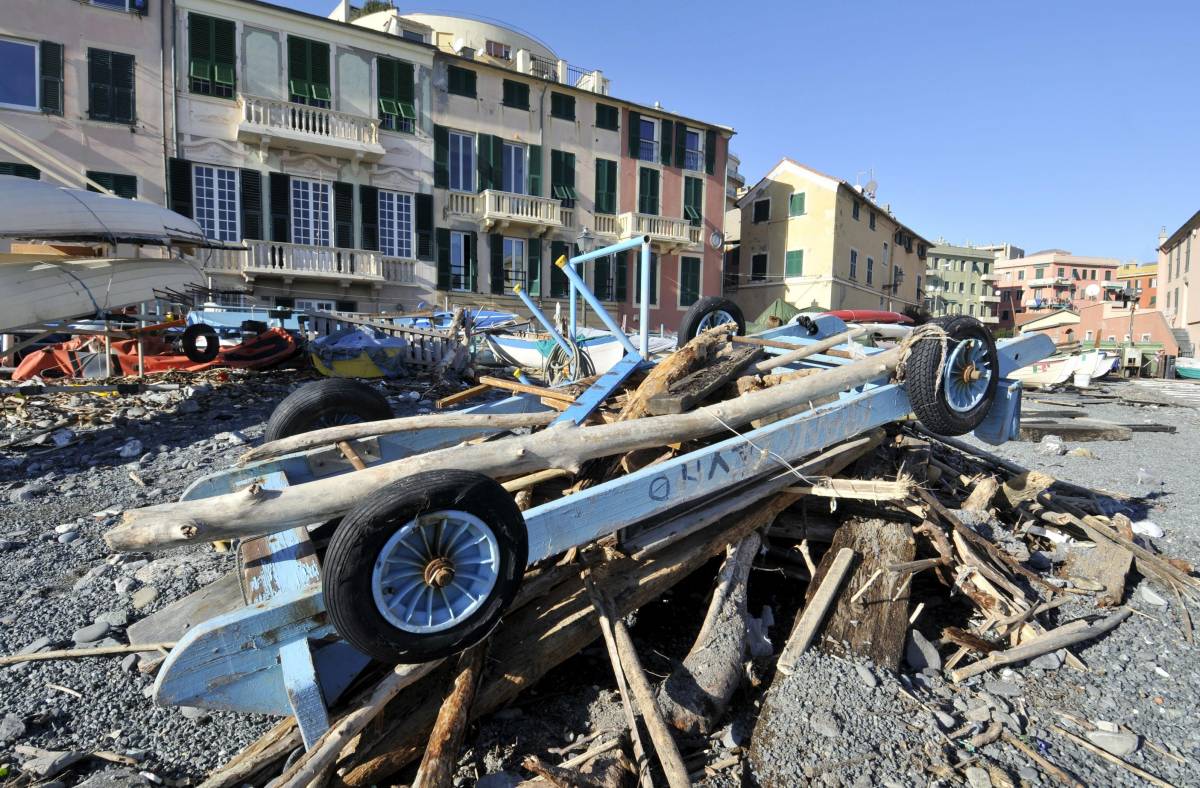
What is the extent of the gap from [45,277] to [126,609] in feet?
27.2

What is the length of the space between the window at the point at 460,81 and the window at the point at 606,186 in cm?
581

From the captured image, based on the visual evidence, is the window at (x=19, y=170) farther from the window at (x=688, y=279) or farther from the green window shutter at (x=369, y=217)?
the window at (x=688, y=279)

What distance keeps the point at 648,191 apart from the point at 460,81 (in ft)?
29.4

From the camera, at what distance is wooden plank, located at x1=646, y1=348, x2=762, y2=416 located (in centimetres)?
371

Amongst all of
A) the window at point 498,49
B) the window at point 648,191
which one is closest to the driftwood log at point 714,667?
the window at point 648,191

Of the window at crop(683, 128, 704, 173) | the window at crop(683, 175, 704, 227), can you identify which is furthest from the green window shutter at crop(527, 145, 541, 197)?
the window at crop(683, 128, 704, 173)

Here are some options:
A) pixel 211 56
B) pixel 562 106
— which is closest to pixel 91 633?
pixel 211 56

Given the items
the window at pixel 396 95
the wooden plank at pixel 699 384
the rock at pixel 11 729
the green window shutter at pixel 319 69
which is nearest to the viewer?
the rock at pixel 11 729

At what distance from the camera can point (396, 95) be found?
22547mm

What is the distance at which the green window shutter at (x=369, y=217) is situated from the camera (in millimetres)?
21984

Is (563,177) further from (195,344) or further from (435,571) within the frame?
(435,571)

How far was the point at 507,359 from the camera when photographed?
14.1 metres

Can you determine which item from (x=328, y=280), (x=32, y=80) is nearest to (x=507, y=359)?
(x=328, y=280)

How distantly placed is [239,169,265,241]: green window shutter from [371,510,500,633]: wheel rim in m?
21.1
